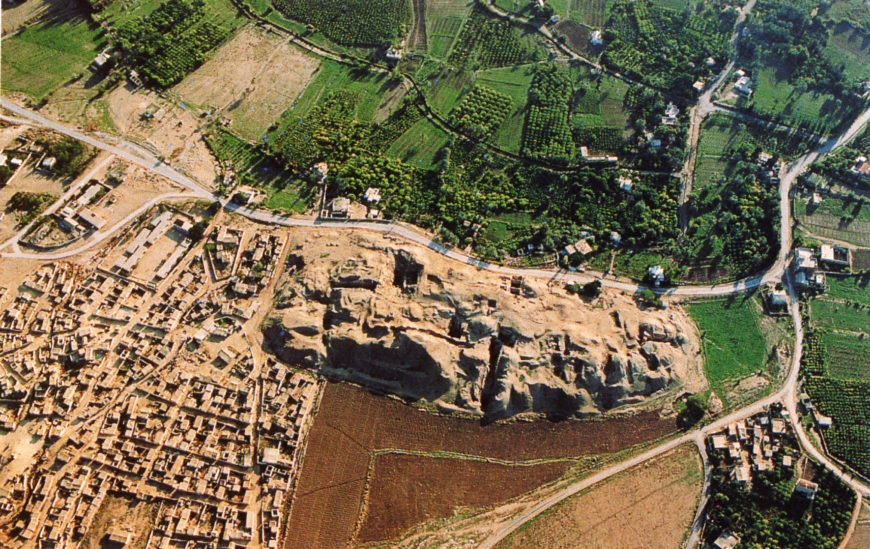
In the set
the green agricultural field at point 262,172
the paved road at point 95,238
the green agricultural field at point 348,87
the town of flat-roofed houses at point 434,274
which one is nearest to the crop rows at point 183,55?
the town of flat-roofed houses at point 434,274

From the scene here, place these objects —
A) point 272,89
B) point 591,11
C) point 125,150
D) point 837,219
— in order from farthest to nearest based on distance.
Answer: point 591,11 < point 272,89 < point 837,219 < point 125,150

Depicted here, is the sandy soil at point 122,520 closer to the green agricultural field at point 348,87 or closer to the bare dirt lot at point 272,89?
the bare dirt lot at point 272,89

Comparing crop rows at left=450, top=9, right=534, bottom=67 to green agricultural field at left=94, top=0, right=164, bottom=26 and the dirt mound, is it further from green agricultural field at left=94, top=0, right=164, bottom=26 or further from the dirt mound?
green agricultural field at left=94, top=0, right=164, bottom=26

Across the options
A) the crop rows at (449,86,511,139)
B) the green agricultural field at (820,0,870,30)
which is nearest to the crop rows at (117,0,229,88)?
the crop rows at (449,86,511,139)

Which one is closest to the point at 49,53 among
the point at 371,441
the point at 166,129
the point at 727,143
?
the point at 166,129

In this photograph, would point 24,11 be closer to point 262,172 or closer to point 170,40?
point 170,40

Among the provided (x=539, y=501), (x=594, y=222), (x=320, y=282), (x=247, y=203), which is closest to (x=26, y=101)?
(x=247, y=203)
